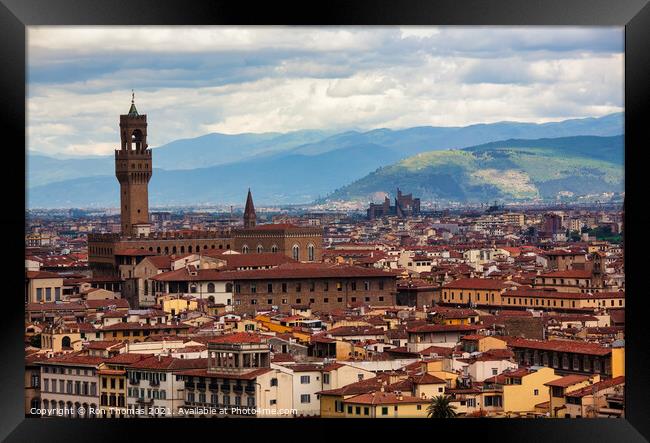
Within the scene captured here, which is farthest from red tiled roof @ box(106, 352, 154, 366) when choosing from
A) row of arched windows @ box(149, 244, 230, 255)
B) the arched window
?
the arched window

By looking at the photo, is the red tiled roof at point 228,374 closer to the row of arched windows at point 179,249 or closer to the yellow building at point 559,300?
the yellow building at point 559,300

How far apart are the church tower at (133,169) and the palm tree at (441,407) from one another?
2128 cm

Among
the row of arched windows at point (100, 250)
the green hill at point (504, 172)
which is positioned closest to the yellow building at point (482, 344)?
the row of arched windows at point (100, 250)

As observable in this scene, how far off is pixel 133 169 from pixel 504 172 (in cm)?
4409

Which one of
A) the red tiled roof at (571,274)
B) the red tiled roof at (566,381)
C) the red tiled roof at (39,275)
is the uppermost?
the red tiled roof at (39,275)

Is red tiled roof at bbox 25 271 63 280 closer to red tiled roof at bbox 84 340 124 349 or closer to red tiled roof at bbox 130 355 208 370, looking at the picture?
red tiled roof at bbox 84 340 124 349

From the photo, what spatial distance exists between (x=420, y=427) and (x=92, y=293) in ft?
63.5

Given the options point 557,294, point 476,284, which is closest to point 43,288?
point 476,284

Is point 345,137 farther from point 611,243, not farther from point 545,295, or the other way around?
point 545,295

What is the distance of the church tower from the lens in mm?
32219

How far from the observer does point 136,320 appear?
1716 cm

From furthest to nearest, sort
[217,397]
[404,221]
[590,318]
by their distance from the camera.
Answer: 1. [404,221]
2. [590,318]
3. [217,397]

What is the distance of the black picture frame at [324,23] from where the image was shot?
11.7 ft

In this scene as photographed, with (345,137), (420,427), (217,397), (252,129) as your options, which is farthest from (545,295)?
(345,137)
